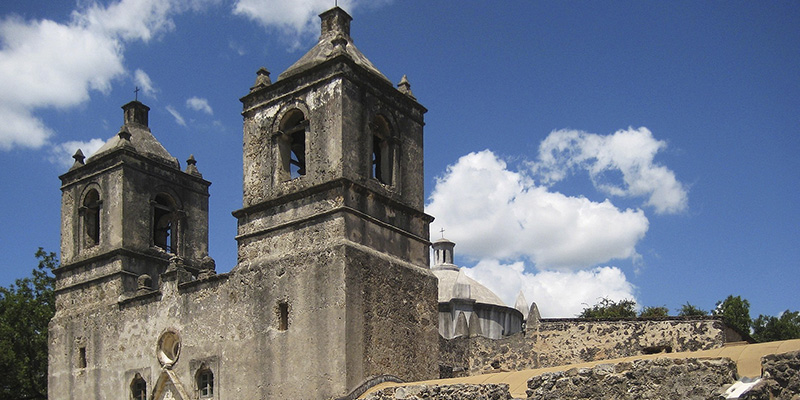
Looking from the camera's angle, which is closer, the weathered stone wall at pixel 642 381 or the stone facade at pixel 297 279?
the weathered stone wall at pixel 642 381

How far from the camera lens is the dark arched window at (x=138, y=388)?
18.9 m

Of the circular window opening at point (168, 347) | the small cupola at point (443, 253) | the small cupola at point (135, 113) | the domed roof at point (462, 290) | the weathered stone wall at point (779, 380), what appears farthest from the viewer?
the small cupola at point (443, 253)

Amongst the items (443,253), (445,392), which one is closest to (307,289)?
(445,392)

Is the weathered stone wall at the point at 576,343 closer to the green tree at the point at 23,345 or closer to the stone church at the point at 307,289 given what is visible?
the stone church at the point at 307,289

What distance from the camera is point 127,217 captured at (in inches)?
829

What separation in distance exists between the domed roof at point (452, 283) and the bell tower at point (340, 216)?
1798cm

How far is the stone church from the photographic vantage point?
51.8ft

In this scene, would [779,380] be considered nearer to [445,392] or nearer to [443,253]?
[445,392]

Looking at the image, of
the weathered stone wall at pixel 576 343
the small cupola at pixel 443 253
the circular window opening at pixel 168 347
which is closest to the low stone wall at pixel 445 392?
the weathered stone wall at pixel 576 343

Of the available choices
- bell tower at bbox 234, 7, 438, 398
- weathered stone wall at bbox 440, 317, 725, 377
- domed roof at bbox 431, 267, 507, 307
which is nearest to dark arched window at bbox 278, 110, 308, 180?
bell tower at bbox 234, 7, 438, 398

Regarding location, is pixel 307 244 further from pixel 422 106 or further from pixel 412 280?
pixel 422 106

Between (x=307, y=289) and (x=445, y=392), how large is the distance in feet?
13.2

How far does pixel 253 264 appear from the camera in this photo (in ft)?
55.3

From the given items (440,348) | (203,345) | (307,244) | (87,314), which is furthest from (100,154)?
(440,348)
